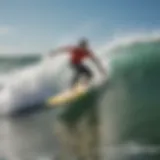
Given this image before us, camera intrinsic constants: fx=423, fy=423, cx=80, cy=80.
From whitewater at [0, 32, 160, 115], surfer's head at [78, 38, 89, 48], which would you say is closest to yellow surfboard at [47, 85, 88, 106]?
whitewater at [0, 32, 160, 115]

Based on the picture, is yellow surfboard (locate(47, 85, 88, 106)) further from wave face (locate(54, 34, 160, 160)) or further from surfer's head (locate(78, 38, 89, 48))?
surfer's head (locate(78, 38, 89, 48))

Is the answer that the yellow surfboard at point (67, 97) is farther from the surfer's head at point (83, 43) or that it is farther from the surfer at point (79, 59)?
the surfer's head at point (83, 43)

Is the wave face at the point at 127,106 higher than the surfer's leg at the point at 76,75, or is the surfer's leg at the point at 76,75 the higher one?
the surfer's leg at the point at 76,75

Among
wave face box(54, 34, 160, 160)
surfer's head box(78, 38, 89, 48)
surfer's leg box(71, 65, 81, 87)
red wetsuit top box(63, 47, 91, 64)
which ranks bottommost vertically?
wave face box(54, 34, 160, 160)

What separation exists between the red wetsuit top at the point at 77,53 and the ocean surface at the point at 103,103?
3cm

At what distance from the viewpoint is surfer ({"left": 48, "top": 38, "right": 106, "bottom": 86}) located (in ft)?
4.10

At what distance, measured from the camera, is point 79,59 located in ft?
4.12

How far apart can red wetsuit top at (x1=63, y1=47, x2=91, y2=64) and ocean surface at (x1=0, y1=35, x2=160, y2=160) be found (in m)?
0.03

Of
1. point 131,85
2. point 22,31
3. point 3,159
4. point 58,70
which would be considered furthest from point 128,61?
point 3,159

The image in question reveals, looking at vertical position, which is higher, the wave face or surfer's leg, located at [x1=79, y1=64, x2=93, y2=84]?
surfer's leg, located at [x1=79, y1=64, x2=93, y2=84]

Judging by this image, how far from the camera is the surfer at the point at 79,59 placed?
1250mm

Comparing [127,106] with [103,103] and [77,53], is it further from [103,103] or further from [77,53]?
[77,53]

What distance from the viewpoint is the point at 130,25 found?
1.29 metres

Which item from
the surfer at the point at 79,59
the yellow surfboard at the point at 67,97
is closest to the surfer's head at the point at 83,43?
the surfer at the point at 79,59
